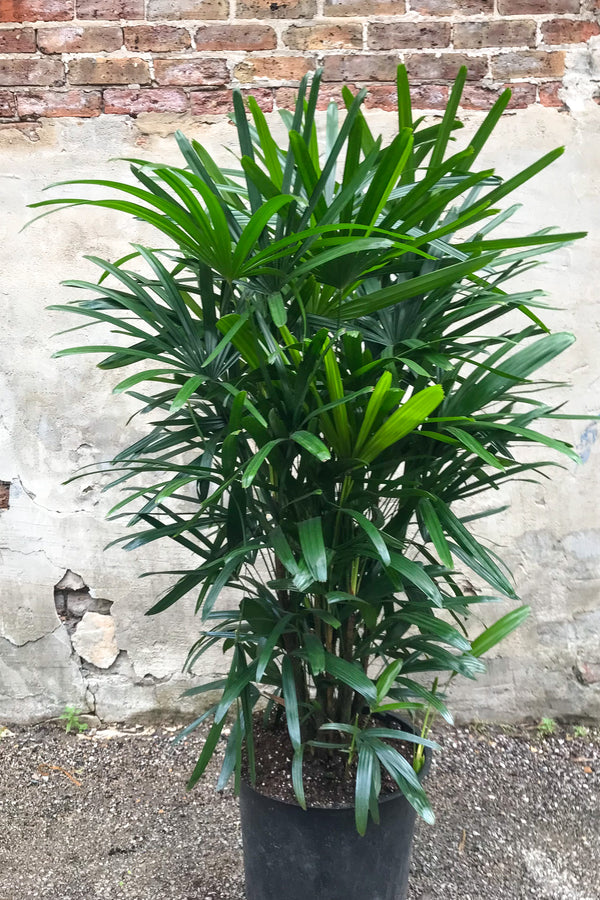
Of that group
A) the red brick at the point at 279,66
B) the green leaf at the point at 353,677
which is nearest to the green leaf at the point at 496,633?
the green leaf at the point at 353,677

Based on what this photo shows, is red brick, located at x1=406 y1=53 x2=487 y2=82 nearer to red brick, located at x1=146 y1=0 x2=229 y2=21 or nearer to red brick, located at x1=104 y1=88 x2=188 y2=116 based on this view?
red brick, located at x1=146 y1=0 x2=229 y2=21

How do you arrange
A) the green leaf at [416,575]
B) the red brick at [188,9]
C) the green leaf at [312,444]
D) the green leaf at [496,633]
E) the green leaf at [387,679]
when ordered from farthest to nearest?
the red brick at [188,9] → the green leaf at [496,633] → the green leaf at [387,679] → the green leaf at [416,575] → the green leaf at [312,444]

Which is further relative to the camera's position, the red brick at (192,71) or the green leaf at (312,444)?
the red brick at (192,71)

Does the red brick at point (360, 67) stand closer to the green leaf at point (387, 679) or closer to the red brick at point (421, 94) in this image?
the red brick at point (421, 94)

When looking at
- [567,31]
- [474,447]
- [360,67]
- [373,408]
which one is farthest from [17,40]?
[474,447]

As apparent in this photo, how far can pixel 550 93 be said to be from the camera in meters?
2.12

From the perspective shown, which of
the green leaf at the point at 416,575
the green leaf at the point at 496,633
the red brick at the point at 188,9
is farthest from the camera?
the red brick at the point at 188,9

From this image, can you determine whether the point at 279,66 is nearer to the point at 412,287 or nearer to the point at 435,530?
the point at 412,287

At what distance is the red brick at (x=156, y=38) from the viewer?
2.07m

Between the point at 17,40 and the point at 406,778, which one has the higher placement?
the point at 17,40

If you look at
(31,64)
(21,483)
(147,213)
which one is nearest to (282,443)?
(147,213)

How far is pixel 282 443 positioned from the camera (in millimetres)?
1343

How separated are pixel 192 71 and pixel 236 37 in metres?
0.15

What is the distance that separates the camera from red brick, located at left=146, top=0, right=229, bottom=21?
206 cm
